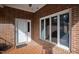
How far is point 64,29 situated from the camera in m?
5.79

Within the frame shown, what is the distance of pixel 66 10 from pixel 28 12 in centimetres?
772

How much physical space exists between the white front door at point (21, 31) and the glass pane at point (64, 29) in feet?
19.1

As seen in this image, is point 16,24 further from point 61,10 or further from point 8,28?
point 61,10

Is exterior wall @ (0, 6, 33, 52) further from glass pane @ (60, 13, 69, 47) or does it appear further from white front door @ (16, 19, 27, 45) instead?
glass pane @ (60, 13, 69, 47)

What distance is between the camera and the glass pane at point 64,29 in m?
5.46

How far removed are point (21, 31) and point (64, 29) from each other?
6.95 m

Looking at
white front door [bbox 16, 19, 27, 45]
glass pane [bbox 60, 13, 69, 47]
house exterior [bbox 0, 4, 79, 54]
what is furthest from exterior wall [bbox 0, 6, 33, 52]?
glass pane [bbox 60, 13, 69, 47]

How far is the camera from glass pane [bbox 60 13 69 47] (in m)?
5.46

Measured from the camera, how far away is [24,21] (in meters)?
12.6

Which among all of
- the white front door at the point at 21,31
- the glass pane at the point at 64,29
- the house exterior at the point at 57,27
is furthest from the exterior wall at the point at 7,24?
the glass pane at the point at 64,29

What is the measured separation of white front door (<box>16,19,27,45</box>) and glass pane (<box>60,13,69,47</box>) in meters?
5.81

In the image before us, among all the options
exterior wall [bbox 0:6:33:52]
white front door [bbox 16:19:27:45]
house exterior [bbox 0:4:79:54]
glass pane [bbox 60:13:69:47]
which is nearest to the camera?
house exterior [bbox 0:4:79:54]

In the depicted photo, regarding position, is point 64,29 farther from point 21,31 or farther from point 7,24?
point 21,31

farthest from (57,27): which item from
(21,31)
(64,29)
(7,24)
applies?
(21,31)
